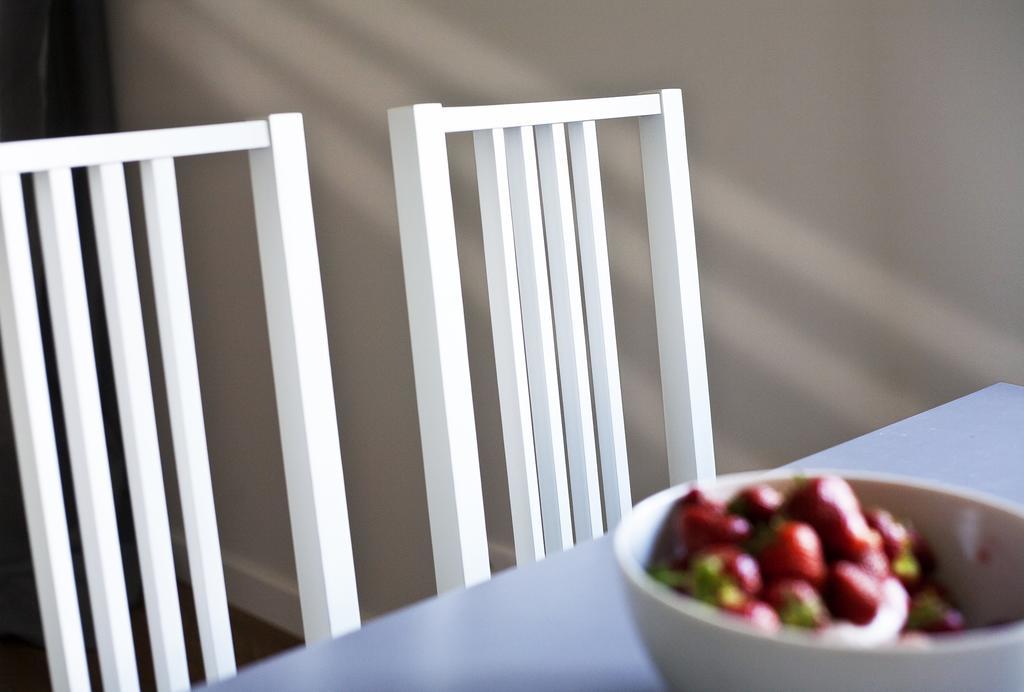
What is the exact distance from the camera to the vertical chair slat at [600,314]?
1.14 metres

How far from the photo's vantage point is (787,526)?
1.59 feet

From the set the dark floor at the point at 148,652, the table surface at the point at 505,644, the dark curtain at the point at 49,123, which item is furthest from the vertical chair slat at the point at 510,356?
the dark curtain at the point at 49,123

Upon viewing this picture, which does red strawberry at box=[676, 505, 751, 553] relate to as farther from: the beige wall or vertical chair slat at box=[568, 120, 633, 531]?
the beige wall

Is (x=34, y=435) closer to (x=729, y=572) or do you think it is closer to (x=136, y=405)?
(x=136, y=405)

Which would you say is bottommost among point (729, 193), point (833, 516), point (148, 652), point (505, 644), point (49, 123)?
point (148, 652)

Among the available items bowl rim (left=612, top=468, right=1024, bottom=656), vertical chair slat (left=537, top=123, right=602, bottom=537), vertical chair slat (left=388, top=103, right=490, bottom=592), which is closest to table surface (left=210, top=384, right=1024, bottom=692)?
bowl rim (left=612, top=468, right=1024, bottom=656)

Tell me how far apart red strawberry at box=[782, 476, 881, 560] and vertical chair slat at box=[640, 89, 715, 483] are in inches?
26.7

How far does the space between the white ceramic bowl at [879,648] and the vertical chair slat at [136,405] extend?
467mm

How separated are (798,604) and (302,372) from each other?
56cm

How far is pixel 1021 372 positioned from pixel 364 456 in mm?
1369

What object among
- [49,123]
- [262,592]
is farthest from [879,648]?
Result: [49,123]

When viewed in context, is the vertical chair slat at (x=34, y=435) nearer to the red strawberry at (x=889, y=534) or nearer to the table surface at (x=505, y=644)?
the table surface at (x=505, y=644)

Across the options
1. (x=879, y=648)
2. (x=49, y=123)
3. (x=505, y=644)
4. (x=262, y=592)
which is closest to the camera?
(x=879, y=648)

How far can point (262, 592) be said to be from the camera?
271 centimetres
